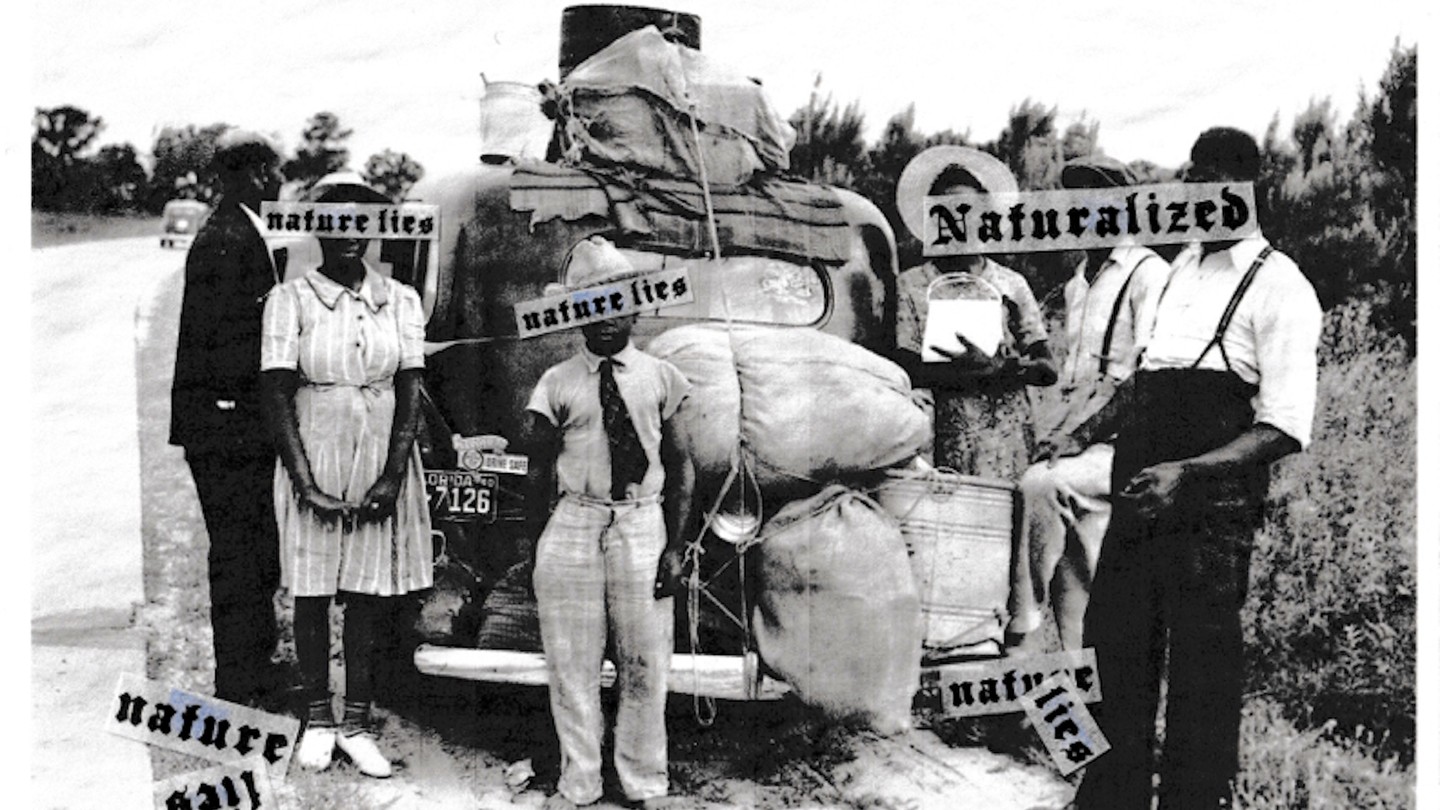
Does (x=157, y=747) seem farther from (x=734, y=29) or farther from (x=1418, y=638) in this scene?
(x=1418, y=638)

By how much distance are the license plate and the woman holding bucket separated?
1.17 m

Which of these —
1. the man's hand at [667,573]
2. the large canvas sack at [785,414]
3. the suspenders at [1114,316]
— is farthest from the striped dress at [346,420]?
the suspenders at [1114,316]

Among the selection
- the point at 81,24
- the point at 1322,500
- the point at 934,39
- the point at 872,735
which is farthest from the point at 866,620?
the point at 81,24

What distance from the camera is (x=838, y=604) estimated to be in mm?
3518

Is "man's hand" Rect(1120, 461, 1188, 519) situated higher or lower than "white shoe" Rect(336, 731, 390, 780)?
higher

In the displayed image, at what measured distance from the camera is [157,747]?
3693mm

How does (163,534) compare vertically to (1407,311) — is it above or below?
below

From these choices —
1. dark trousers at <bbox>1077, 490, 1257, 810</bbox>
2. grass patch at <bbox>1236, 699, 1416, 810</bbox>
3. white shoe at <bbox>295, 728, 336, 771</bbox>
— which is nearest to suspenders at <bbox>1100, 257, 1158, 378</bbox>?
dark trousers at <bbox>1077, 490, 1257, 810</bbox>

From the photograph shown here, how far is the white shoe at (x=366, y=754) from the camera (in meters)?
3.61

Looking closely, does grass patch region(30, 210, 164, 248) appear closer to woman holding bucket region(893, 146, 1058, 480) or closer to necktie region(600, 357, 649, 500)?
necktie region(600, 357, 649, 500)

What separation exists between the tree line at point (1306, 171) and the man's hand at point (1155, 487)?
1.77 feet

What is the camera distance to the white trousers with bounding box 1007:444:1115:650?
12.0ft

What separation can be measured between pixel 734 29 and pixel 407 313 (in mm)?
1203

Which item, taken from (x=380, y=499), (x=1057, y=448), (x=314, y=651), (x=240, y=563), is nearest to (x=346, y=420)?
(x=380, y=499)
